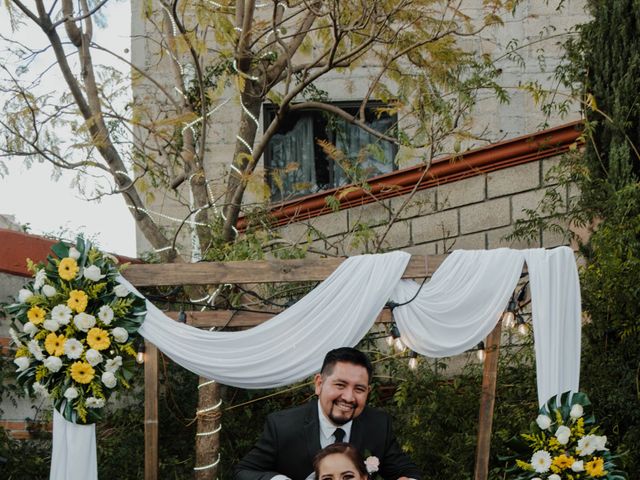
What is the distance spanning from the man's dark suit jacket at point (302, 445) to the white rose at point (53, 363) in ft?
4.25

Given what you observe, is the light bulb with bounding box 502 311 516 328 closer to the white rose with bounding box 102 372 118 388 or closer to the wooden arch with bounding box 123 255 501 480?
the wooden arch with bounding box 123 255 501 480

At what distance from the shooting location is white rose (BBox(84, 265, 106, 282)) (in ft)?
20.9

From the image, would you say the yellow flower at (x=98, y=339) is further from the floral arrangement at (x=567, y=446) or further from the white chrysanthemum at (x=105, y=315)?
the floral arrangement at (x=567, y=446)

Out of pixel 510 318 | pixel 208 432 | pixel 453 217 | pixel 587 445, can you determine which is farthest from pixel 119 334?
pixel 453 217

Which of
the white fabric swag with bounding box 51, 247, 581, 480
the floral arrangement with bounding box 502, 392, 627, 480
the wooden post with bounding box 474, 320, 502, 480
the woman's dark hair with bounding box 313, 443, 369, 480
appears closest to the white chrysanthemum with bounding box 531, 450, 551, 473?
the floral arrangement with bounding box 502, 392, 627, 480

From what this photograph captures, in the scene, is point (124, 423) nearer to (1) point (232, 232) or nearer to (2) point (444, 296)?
(1) point (232, 232)

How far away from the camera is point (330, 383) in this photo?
5.50m

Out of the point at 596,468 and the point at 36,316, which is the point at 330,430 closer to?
the point at 596,468

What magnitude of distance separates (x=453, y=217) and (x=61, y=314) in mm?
3754

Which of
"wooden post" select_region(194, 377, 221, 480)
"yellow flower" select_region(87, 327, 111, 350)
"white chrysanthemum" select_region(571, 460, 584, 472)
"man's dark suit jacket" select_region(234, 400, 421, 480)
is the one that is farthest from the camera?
"wooden post" select_region(194, 377, 221, 480)

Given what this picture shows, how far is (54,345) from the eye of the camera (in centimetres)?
630

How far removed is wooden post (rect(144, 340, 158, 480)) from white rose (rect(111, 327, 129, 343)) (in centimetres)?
49

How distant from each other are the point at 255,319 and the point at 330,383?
199cm

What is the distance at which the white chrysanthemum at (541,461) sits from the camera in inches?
243
